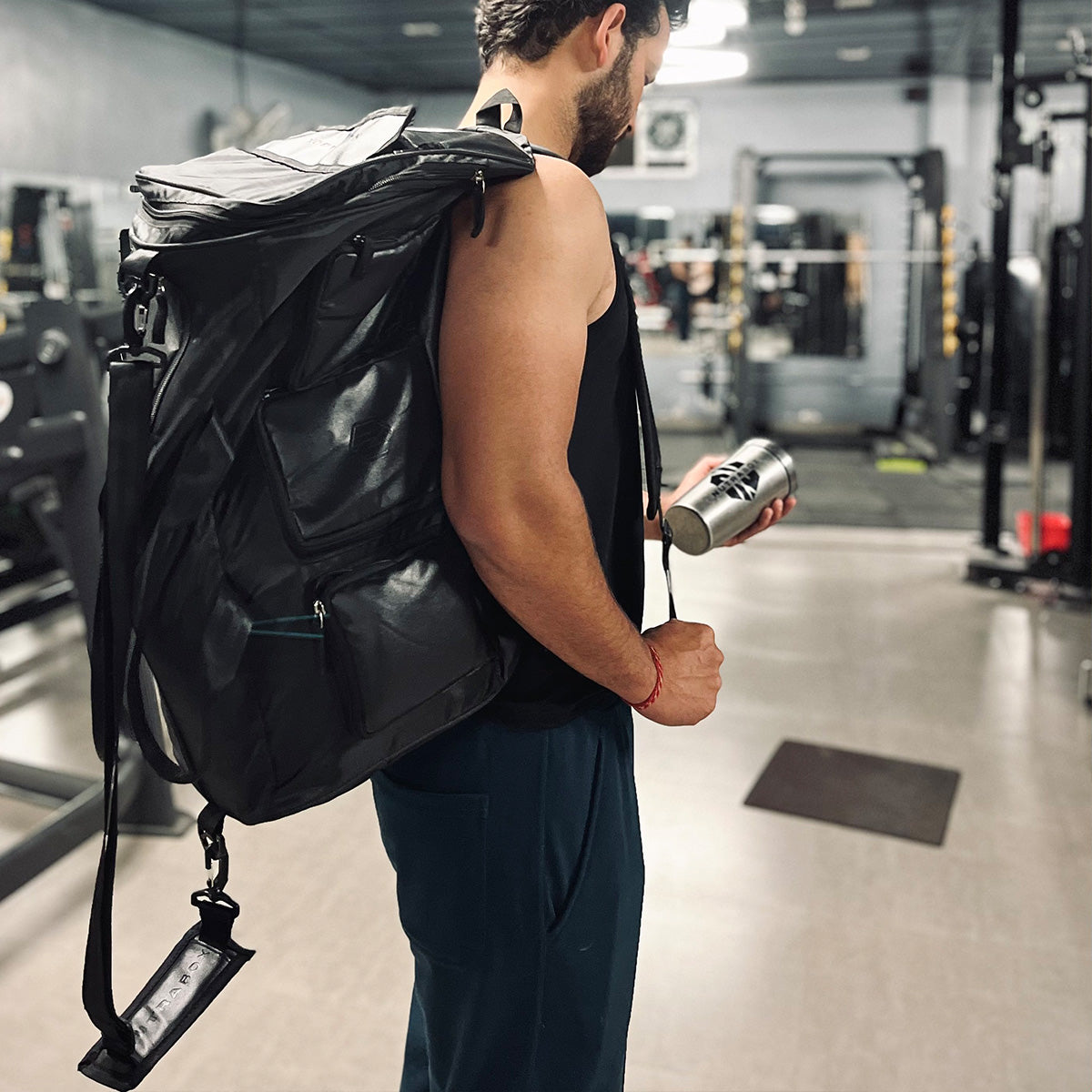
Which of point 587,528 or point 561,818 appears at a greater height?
point 587,528

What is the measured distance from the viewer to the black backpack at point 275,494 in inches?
28.7

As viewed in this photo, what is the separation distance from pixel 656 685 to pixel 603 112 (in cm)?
53

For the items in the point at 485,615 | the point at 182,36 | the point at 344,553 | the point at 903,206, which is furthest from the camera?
the point at 903,206

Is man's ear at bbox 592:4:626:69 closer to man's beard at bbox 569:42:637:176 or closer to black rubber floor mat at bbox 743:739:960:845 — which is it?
man's beard at bbox 569:42:637:176

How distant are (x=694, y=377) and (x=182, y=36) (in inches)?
198

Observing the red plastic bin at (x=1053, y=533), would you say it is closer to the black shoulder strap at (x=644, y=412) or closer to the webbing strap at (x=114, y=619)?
the black shoulder strap at (x=644, y=412)

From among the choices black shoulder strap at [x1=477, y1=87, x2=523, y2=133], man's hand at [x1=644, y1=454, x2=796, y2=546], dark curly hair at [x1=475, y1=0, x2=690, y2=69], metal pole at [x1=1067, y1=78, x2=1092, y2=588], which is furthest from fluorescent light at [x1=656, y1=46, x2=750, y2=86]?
black shoulder strap at [x1=477, y1=87, x2=523, y2=133]

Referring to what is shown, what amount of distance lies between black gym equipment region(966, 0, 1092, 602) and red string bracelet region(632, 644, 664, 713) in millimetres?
3751

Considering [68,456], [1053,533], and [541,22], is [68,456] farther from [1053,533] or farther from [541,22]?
[1053,533]

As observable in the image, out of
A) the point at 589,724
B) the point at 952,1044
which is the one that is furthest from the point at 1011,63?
the point at 589,724

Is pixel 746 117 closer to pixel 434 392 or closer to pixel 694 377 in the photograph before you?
pixel 694 377

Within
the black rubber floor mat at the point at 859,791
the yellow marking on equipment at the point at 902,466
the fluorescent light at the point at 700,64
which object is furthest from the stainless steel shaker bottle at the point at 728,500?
the yellow marking on equipment at the point at 902,466

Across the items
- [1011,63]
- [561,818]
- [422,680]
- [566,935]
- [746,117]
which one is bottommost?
[566,935]

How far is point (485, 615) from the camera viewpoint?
926 mm
